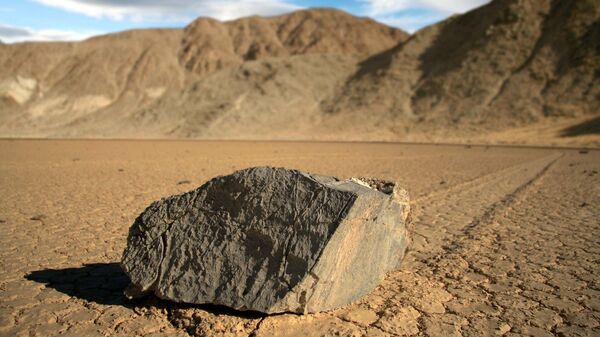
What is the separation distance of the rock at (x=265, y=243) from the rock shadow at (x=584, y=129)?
1238 inches

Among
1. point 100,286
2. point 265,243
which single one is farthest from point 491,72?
point 100,286

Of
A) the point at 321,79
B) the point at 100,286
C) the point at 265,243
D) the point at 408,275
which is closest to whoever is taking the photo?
the point at 265,243

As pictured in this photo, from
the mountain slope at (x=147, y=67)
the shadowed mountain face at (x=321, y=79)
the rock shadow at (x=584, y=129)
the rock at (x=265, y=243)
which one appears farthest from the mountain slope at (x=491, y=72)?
the rock at (x=265, y=243)

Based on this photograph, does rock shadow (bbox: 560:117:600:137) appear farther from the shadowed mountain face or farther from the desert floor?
the desert floor

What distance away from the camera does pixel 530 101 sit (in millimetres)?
36406

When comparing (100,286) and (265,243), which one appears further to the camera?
(100,286)

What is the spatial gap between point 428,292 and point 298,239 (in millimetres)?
1423

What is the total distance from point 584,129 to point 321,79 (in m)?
28.6

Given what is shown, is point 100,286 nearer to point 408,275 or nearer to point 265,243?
point 265,243

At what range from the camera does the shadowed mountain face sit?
37.8 m

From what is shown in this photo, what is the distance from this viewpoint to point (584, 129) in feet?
99.5

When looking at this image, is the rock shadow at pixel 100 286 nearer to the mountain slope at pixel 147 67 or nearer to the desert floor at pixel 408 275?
the desert floor at pixel 408 275

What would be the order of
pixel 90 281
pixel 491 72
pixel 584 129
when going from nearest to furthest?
1. pixel 90 281
2. pixel 584 129
3. pixel 491 72

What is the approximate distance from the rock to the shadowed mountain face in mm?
34461
